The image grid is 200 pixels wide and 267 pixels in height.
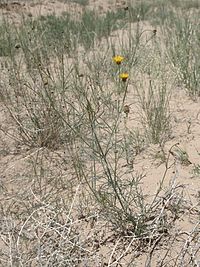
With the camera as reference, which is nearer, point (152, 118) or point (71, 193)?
point (71, 193)


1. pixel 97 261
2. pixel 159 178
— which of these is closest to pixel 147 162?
pixel 159 178

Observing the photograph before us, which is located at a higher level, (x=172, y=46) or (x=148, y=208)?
(x=172, y=46)

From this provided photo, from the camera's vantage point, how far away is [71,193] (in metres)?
1.95

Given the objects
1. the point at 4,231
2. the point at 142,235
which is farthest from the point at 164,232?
the point at 4,231

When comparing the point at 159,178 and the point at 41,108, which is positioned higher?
the point at 41,108

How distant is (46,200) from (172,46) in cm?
282

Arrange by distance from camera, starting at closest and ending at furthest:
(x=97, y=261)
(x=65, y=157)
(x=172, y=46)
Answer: (x=97, y=261) → (x=65, y=157) → (x=172, y=46)

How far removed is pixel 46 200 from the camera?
192 cm

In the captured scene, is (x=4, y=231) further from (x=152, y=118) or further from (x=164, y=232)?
(x=152, y=118)

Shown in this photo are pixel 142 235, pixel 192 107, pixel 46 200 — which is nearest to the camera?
pixel 142 235

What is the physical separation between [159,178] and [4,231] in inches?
34.0

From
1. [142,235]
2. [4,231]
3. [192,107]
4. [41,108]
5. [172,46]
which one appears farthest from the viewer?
[172,46]

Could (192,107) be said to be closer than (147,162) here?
→ No

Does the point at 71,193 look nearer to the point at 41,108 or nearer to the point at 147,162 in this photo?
the point at 147,162
